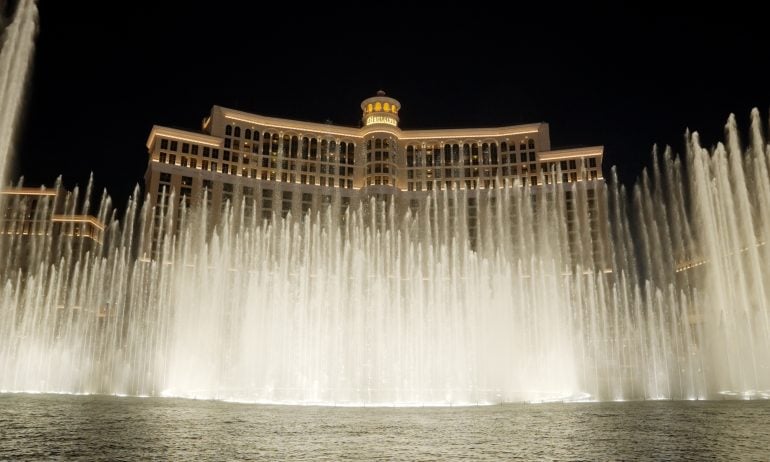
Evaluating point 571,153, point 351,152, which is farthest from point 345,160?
point 571,153

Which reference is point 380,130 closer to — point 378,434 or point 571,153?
point 571,153

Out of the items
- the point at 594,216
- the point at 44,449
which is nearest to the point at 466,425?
the point at 44,449

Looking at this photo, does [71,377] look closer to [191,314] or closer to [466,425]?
[191,314]

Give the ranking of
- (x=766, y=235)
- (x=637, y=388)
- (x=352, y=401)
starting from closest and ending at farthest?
(x=352, y=401), (x=766, y=235), (x=637, y=388)

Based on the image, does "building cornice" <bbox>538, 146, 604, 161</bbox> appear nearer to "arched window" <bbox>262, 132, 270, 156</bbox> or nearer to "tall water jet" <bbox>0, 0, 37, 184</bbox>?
"arched window" <bbox>262, 132, 270, 156</bbox>

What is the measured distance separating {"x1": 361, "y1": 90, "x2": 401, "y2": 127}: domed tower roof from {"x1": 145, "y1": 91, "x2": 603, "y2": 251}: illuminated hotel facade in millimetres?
134

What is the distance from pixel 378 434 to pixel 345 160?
65072mm

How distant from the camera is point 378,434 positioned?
12.0 m

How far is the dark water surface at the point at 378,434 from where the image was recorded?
9.30 metres

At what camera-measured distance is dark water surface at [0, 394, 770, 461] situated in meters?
9.30

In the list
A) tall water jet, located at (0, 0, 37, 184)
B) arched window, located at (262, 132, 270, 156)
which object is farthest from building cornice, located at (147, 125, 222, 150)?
tall water jet, located at (0, 0, 37, 184)

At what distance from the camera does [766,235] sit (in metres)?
29.3

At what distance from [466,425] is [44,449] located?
8968mm

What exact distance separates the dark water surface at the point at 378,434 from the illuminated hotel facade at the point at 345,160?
175 ft
